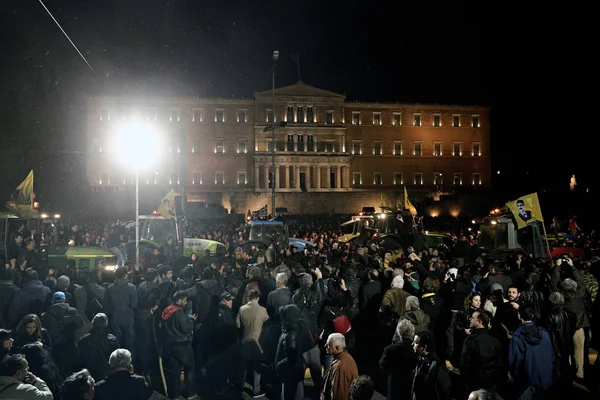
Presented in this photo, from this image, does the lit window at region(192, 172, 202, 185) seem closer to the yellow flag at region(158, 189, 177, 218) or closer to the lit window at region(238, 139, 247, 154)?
the lit window at region(238, 139, 247, 154)

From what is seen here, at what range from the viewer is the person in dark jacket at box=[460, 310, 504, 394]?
16.9ft

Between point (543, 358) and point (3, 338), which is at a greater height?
point (3, 338)

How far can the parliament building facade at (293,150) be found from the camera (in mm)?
53656

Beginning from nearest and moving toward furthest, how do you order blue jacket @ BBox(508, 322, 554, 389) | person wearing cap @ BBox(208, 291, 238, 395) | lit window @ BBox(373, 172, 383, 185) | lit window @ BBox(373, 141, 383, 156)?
blue jacket @ BBox(508, 322, 554, 389)
person wearing cap @ BBox(208, 291, 238, 395)
lit window @ BBox(373, 172, 383, 185)
lit window @ BBox(373, 141, 383, 156)

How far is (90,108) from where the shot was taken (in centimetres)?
5369

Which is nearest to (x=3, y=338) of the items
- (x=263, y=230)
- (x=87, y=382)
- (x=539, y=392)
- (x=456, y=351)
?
(x=87, y=382)

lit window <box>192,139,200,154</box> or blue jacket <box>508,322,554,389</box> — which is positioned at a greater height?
lit window <box>192,139,200,154</box>

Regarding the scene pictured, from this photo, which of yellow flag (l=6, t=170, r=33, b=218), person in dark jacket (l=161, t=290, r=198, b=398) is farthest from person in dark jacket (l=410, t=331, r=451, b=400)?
yellow flag (l=6, t=170, r=33, b=218)

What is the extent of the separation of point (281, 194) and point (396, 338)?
48724 millimetres

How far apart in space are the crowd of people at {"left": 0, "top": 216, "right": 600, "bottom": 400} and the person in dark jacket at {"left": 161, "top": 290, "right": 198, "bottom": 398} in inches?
0.7

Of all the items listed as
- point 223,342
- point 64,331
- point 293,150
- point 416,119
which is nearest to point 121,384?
point 64,331

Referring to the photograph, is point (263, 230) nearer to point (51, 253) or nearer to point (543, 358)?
point (51, 253)

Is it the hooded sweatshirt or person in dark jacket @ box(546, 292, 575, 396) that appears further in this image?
person in dark jacket @ box(546, 292, 575, 396)

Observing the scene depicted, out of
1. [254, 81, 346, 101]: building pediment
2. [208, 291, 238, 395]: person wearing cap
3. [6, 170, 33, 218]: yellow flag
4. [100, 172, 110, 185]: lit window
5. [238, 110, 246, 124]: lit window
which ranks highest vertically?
[254, 81, 346, 101]: building pediment
